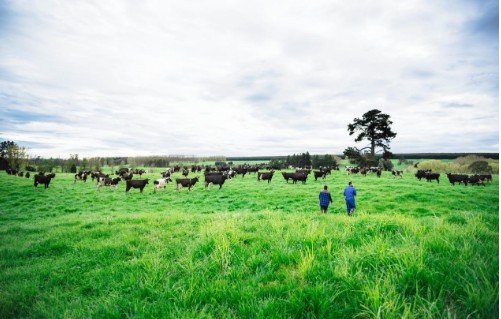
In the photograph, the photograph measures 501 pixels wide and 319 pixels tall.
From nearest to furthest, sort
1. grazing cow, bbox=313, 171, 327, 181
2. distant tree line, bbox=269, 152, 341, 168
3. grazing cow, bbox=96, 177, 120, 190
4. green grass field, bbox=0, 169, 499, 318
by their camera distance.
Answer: green grass field, bbox=0, 169, 499, 318 < grazing cow, bbox=96, 177, 120, 190 < grazing cow, bbox=313, 171, 327, 181 < distant tree line, bbox=269, 152, 341, 168

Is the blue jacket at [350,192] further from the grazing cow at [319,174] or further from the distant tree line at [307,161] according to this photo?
the distant tree line at [307,161]

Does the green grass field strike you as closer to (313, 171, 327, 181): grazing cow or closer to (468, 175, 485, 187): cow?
(313, 171, 327, 181): grazing cow

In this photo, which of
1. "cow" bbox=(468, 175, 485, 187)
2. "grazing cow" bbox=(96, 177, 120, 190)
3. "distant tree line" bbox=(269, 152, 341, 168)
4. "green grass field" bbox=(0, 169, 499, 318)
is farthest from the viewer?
"distant tree line" bbox=(269, 152, 341, 168)

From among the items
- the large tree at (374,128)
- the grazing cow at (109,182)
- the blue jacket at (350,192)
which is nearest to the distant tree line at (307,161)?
the large tree at (374,128)

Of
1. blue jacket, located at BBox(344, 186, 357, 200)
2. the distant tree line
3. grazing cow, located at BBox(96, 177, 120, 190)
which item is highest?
the distant tree line

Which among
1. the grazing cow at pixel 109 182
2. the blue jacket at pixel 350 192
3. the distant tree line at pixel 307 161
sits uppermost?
the distant tree line at pixel 307 161

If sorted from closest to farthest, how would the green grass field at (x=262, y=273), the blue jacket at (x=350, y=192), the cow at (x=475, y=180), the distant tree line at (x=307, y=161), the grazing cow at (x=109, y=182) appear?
the green grass field at (x=262, y=273) < the blue jacket at (x=350, y=192) < the grazing cow at (x=109, y=182) < the cow at (x=475, y=180) < the distant tree line at (x=307, y=161)

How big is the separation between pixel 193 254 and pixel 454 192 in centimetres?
2639

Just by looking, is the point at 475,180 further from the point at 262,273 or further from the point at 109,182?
the point at 109,182

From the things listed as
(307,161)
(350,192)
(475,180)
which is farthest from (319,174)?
(307,161)

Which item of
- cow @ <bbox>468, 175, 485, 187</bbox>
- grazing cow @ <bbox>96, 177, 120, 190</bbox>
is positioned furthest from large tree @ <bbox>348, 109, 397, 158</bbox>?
grazing cow @ <bbox>96, 177, 120, 190</bbox>

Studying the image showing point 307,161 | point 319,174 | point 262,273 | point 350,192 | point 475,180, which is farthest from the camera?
point 307,161

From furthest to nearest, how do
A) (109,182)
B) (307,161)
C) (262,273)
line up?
(307,161), (109,182), (262,273)

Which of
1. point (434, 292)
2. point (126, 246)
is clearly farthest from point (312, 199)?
→ point (434, 292)
